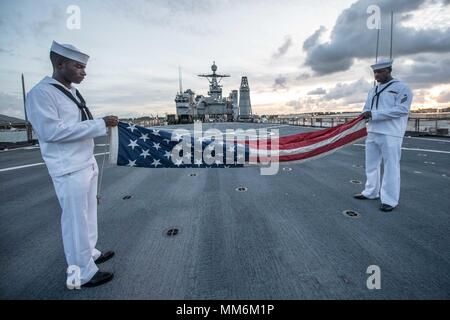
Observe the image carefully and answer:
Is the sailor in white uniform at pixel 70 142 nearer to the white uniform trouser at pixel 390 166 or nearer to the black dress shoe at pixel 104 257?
the black dress shoe at pixel 104 257

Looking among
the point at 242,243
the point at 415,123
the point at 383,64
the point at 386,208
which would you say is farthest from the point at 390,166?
the point at 415,123

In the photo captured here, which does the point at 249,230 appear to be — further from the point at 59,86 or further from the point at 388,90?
the point at 388,90

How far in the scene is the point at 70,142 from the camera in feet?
6.42

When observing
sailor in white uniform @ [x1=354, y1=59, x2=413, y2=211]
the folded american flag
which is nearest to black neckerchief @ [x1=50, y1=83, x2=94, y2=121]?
the folded american flag

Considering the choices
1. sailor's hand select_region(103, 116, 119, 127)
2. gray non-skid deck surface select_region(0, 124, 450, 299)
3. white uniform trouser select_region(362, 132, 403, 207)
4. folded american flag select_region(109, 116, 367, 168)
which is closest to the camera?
gray non-skid deck surface select_region(0, 124, 450, 299)

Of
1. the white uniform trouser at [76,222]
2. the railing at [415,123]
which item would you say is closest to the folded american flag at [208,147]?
the white uniform trouser at [76,222]

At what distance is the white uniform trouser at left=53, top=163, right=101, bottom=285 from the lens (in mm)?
1989

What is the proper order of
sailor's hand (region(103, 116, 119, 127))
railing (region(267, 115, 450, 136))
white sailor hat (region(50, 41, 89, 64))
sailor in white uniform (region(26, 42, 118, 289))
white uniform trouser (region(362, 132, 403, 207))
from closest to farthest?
sailor in white uniform (region(26, 42, 118, 289)) < white sailor hat (region(50, 41, 89, 64)) < sailor's hand (region(103, 116, 119, 127)) < white uniform trouser (region(362, 132, 403, 207)) < railing (region(267, 115, 450, 136))

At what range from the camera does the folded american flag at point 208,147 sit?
313 cm

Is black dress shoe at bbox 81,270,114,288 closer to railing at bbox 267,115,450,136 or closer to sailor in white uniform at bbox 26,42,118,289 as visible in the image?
sailor in white uniform at bbox 26,42,118,289

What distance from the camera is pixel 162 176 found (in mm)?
6230

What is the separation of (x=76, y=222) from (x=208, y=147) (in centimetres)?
210
